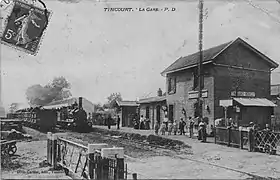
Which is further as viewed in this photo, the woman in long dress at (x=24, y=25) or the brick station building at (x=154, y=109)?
the brick station building at (x=154, y=109)

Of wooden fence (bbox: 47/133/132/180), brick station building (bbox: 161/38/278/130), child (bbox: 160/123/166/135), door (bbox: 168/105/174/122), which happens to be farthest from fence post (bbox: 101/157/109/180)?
door (bbox: 168/105/174/122)

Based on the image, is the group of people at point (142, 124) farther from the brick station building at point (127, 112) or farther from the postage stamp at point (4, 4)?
the postage stamp at point (4, 4)

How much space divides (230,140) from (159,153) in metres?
3.46

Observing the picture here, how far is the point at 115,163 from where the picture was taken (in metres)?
3.26

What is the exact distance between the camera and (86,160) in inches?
140

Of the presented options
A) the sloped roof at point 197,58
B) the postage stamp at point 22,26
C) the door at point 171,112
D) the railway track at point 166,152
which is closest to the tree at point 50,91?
the postage stamp at point 22,26

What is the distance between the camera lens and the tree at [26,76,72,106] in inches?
142

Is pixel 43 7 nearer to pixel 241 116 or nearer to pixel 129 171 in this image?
pixel 129 171

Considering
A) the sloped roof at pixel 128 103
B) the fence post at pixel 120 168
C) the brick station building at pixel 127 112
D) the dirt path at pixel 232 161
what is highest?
the sloped roof at pixel 128 103

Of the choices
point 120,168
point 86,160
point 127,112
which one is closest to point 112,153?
point 120,168

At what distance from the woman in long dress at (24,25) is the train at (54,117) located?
0.76 meters

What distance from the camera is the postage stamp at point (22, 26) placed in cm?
343

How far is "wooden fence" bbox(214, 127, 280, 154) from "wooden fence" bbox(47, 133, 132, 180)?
145 inches

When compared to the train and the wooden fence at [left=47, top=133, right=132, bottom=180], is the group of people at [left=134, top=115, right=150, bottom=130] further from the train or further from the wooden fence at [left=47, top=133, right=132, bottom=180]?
the wooden fence at [left=47, top=133, right=132, bottom=180]
